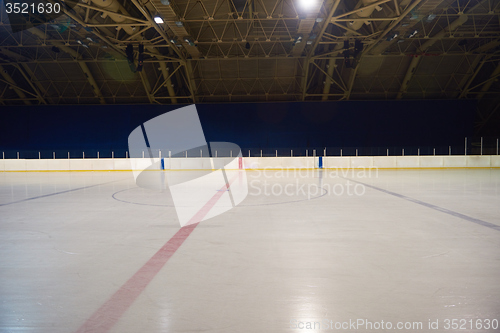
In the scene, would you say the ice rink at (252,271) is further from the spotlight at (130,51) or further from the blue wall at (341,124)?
the blue wall at (341,124)

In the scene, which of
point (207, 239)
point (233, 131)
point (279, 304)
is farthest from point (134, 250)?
point (233, 131)

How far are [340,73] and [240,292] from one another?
32.7m

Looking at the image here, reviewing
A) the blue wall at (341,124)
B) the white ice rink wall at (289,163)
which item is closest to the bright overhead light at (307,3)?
the white ice rink wall at (289,163)

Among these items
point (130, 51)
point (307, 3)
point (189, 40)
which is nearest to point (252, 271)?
point (307, 3)

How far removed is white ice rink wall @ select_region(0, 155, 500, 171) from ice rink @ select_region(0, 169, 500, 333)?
1614cm

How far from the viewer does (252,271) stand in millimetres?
4273

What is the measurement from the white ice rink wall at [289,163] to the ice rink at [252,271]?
16.1 m

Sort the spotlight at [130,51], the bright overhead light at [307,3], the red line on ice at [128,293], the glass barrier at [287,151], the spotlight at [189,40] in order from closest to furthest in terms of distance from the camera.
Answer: the red line on ice at [128,293] → the bright overhead light at [307,3] → the spotlight at [189,40] → the spotlight at [130,51] → the glass barrier at [287,151]

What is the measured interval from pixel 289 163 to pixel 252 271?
2052 centimetres

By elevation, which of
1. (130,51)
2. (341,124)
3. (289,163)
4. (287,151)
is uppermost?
(130,51)

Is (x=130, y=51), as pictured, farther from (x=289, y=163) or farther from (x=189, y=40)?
(x=289, y=163)

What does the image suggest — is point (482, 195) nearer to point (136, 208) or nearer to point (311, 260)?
point (311, 260)

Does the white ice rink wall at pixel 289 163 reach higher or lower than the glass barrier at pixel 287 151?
lower

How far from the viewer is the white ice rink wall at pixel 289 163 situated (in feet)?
80.2
